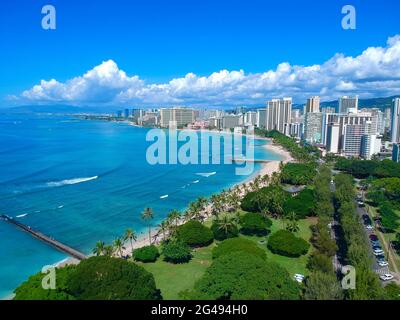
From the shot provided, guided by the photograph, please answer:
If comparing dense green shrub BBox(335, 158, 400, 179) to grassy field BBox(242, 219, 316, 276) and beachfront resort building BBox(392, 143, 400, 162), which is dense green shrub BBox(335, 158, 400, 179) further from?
grassy field BBox(242, 219, 316, 276)

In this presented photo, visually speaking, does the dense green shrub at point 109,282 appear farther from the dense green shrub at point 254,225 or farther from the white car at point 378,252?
the white car at point 378,252

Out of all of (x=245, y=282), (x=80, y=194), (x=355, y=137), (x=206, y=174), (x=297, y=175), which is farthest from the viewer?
(x=355, y=137)

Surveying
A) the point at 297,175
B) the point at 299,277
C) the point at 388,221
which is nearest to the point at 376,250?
the point at 388,221

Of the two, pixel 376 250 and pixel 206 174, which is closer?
pixel 376 250

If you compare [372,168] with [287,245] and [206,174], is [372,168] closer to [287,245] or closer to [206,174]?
[206,174]

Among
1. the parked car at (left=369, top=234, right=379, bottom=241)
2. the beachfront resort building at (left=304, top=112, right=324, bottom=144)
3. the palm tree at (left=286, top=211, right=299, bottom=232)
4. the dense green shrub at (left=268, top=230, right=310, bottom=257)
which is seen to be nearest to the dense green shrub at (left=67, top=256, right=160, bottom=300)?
the dense green shrub at (left=268, top=230, right=310, bottom=257)

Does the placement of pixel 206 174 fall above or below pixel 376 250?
below
